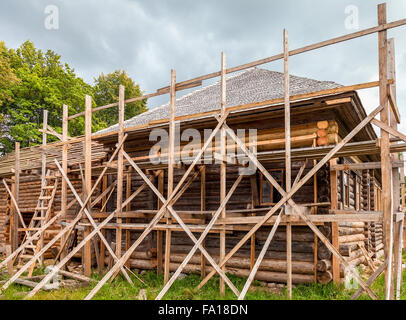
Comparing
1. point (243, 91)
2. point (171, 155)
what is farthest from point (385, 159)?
point (243, 91)

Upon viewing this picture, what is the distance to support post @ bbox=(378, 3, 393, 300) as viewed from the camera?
5.95 metres

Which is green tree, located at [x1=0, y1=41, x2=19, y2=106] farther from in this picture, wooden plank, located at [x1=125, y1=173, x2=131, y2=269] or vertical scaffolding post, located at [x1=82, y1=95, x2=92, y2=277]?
vertical scaffolding post, located at [x1=82, y1=95, x2=92, y2=277]

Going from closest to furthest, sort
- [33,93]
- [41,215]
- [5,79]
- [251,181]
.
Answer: [251,181] < [41,215] < [5,79] < [33,93]

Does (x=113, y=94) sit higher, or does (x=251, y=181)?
(x=113, y=94)

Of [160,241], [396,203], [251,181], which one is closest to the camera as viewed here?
[396,203]

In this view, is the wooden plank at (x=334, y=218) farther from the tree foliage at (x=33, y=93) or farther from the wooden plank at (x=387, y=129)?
the tree foliage at (x=33, y=93)

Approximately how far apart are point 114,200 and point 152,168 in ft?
9.88

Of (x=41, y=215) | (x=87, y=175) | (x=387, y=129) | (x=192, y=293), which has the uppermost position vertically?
(x=387, y=129)

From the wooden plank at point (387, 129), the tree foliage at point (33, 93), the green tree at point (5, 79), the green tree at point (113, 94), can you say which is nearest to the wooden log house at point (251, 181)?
the wooden plank at point (387, 129)

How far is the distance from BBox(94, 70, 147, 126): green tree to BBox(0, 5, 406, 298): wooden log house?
22.2m

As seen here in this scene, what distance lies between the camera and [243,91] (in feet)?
37.3

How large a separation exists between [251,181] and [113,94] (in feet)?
92.0

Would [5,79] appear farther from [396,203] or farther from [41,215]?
[396,203]
